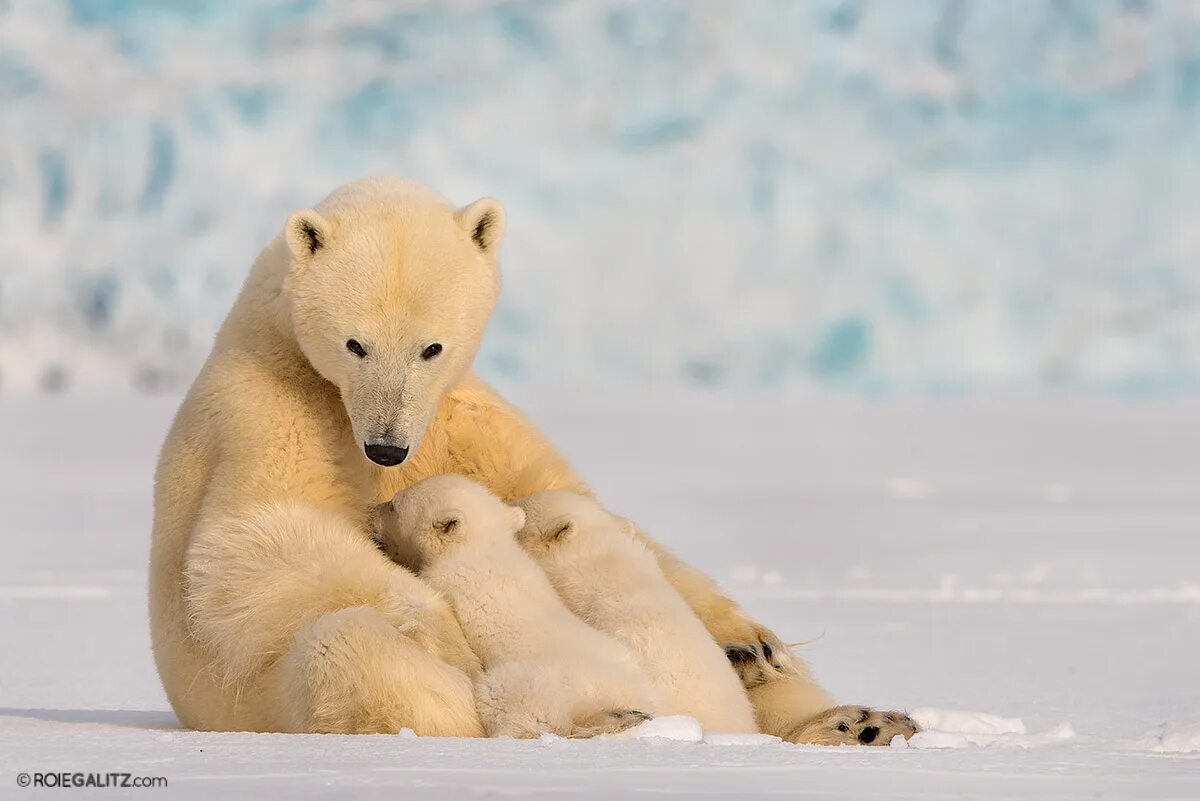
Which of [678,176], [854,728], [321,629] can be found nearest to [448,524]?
[321,629]

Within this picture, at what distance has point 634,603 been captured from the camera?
3.32 metres

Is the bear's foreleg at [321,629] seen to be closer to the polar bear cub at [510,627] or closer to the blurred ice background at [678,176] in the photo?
the polar bear cub at [510,627]

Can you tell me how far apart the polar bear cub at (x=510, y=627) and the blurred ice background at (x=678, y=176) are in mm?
15435

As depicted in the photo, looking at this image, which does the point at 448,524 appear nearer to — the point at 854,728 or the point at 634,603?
the point at 634,603

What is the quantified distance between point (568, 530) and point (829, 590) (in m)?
5.64

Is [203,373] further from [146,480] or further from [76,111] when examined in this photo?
[76,111]

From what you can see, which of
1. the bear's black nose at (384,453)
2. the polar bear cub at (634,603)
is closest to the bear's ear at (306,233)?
the bear's black nose at (384,453)

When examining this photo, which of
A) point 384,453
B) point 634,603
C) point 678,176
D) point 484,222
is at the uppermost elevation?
point 678,176

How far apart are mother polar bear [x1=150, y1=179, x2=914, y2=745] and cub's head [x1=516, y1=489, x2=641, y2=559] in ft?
1.09

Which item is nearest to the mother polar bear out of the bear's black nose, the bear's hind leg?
the bear's black nose

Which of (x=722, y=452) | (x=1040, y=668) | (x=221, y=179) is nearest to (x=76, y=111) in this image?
(x=221, y=179)

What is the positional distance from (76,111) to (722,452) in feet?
32.2

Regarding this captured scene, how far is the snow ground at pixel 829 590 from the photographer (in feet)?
7.93

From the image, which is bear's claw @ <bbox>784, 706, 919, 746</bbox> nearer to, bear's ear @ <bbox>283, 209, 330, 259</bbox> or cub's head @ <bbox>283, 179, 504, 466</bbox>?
cub's head @ <bbox>283, 179, 504, 466</bbox>
